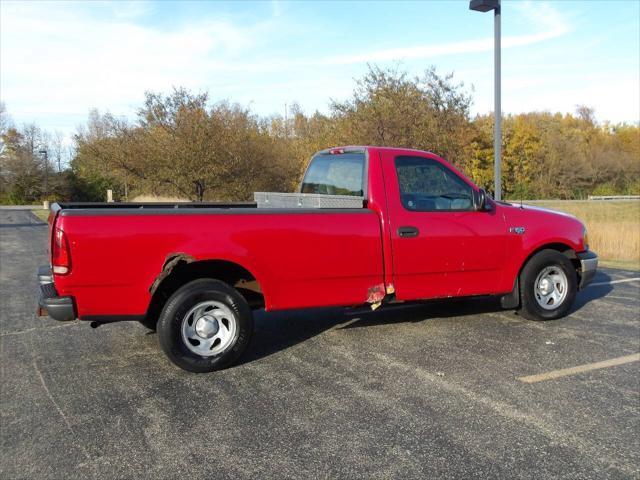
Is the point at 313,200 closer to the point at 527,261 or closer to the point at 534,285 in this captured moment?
the point at 527,261

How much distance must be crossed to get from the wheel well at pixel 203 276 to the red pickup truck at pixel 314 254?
0.04ft

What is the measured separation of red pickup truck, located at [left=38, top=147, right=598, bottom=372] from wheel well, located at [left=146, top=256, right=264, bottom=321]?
1 centimetres

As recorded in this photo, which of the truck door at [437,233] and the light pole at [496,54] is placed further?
the light pole at [496,54]

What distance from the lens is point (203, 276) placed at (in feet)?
15.8

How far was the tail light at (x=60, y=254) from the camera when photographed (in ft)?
13.4

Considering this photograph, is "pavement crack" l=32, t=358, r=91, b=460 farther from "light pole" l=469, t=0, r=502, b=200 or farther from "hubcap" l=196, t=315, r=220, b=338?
"light pole" l=469, t=0, r=502, b=200

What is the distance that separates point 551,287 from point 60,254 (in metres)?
5.02

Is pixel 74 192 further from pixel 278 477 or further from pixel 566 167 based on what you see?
pixel 278 477

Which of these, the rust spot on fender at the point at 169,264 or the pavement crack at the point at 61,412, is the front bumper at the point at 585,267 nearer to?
the rust spot on fender at the point at 169,264

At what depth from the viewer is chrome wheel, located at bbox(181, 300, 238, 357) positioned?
4512 millimetres

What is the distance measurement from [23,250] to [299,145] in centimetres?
1700

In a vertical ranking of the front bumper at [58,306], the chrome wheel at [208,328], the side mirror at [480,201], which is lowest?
the chrome wheel at [208,328]

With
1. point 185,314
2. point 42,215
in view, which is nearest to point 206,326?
point 185,314

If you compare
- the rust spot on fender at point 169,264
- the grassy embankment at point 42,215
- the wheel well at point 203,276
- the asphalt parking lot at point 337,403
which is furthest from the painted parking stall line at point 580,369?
the grassy embankment at point 42,215
